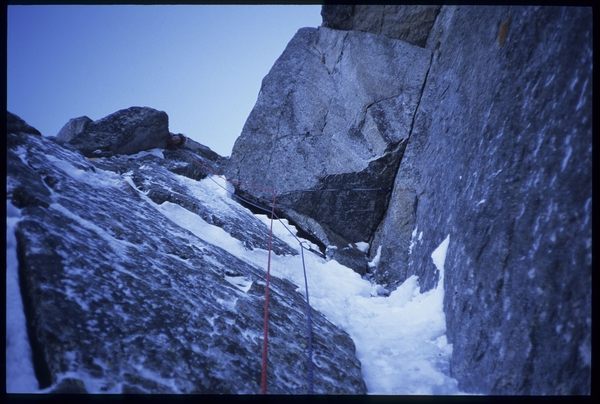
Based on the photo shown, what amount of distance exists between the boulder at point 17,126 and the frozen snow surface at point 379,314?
2.07m

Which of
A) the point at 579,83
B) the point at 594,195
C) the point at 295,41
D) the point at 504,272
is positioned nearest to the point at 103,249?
the point at 504,272

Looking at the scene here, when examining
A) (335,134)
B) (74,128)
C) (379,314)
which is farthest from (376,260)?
(74,128)

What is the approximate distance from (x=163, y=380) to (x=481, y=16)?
5804mm

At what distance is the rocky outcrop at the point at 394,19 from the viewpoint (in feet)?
23.4

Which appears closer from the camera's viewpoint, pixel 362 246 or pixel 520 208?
pixel 520 208

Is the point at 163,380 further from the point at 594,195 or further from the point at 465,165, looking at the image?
the point at 465,165

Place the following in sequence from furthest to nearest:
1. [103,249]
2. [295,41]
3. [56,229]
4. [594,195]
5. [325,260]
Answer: [295,41] < [325,260] < [103,249] < [56,229] < [594,195]

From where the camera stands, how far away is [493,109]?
11.4 feet

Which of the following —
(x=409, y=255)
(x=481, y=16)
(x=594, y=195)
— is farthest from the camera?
(x=409, y=255)

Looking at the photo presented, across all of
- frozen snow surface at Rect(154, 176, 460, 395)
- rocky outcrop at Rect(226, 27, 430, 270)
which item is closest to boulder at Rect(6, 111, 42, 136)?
frozen snow surface at Rect(154, 176, 460, 395)

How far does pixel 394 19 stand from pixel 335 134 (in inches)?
122

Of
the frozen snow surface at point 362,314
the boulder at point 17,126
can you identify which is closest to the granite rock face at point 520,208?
the frozen snow surface at point 362,314

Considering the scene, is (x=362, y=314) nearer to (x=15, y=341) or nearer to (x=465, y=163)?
(x=465, y=163)

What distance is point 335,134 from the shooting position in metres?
7.64
